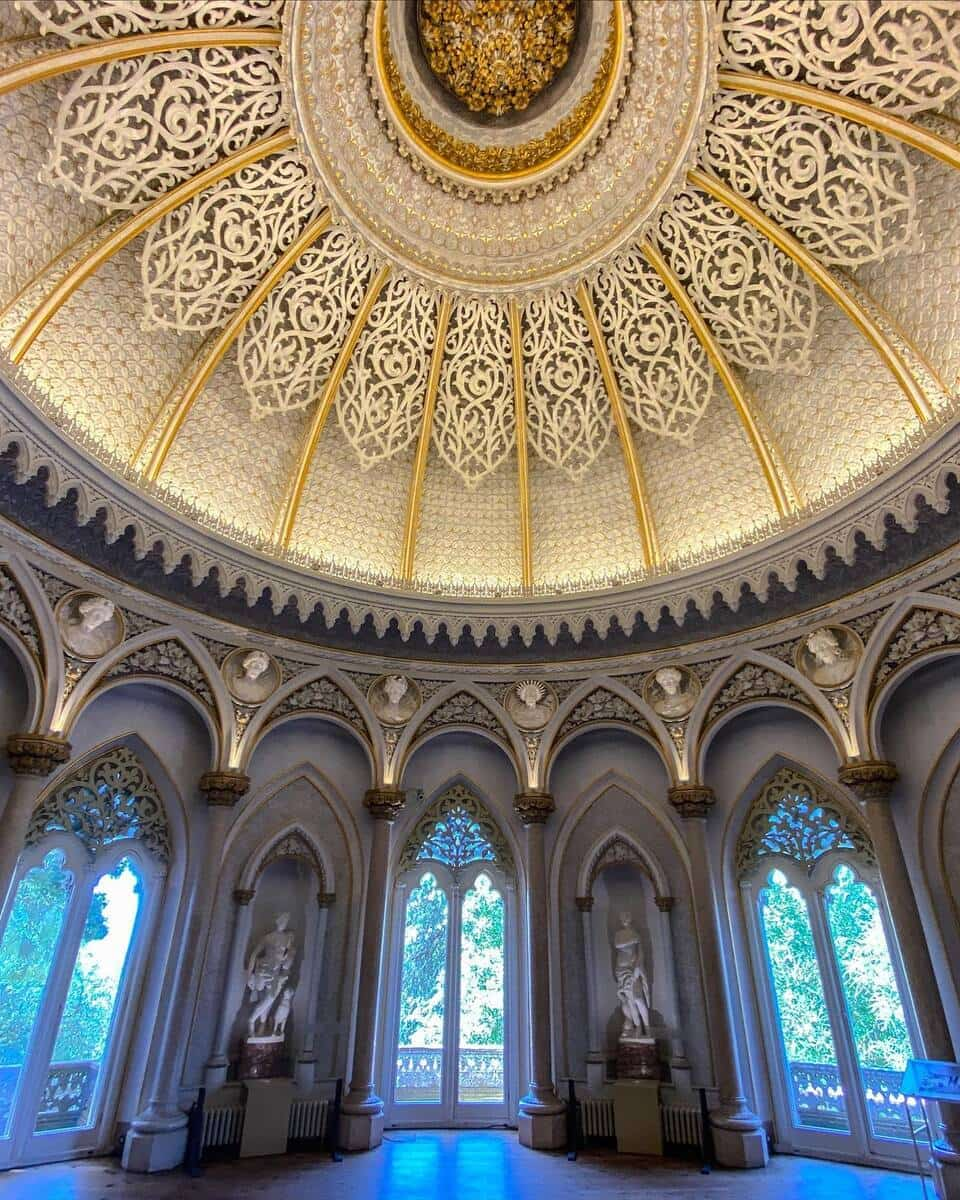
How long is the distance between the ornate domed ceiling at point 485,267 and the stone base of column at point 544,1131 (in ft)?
29.4

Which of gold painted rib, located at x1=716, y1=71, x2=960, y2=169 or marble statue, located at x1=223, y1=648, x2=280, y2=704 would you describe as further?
marble statue, located at x1=223, y1=648, x2=280, y2=704

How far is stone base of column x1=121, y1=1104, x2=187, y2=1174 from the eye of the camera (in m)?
10.6

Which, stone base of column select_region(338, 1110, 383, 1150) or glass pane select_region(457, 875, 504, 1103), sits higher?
glass pane select_region(457, 875, 504, 1103)

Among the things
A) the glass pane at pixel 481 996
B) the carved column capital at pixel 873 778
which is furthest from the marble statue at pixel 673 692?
the glass pane at pixel 481 996

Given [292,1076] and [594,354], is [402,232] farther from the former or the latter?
[292,1076]

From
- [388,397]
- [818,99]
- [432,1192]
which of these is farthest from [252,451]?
[432,1192]

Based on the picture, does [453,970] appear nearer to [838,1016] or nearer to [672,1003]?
[672,1003]

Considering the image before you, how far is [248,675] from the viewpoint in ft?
45.1

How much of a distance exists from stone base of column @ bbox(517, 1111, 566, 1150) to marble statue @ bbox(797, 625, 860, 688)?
27.2 feet

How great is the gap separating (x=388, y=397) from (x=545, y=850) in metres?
9.28

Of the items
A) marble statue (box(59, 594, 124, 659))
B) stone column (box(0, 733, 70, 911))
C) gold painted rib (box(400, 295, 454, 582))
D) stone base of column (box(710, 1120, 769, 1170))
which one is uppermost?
gold painted rib (box(400, 295, 454, 582))

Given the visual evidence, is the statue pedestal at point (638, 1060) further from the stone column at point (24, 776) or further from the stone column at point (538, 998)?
the stone column at point (24, 776)

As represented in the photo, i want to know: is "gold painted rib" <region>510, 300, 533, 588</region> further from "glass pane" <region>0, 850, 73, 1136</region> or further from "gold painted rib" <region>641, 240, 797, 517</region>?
"glass pane" <region>0, 850, 73, 1136</region>

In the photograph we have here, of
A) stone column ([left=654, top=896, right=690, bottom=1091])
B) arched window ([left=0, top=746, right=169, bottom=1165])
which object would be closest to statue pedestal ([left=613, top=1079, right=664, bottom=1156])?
stone column ([left=654, top=896, right=690, bottom=1091])
